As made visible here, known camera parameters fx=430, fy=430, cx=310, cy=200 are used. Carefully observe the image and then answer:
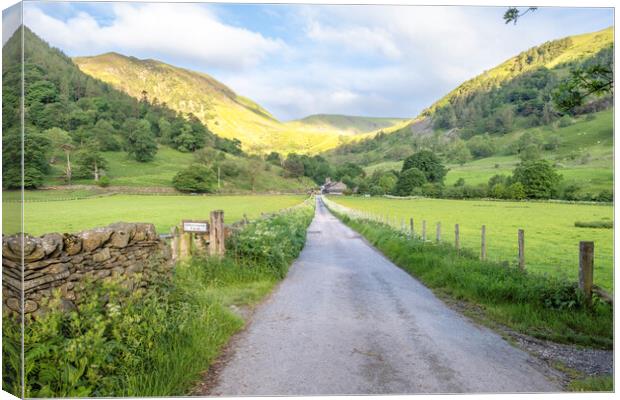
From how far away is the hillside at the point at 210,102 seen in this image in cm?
627

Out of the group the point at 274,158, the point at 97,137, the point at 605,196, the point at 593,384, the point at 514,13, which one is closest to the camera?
the point at 593,384

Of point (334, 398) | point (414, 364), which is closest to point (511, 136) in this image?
point (414, 364)

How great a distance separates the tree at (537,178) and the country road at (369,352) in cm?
298

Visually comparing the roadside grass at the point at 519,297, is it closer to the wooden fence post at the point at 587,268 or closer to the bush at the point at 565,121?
the wooden fence post at the point at 587,268

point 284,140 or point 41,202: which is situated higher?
point 284,140

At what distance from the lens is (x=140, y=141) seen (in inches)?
306

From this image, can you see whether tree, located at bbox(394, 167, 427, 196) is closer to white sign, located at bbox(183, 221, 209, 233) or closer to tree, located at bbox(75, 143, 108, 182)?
white sign, located at bbox(183, 221, 209, 233)

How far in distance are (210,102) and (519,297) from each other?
658 centimetres

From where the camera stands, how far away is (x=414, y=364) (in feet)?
15.8

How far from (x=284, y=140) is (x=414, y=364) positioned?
5471mm

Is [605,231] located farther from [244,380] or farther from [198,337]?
[198,337]

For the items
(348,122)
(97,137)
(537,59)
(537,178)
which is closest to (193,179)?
(97,137)

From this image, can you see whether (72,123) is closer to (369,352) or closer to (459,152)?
(369,352)

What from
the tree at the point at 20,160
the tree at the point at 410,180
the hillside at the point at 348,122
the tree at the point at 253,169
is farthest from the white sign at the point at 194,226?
the tree at the point at 410,180
